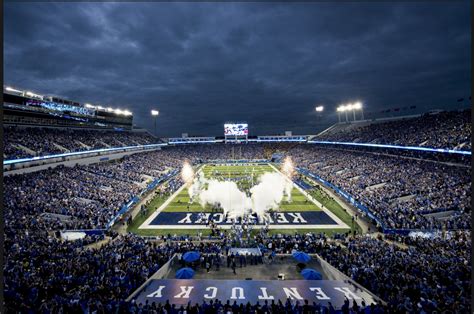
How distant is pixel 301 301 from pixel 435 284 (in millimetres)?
6267

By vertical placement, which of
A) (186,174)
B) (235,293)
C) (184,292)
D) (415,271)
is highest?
(186,174)

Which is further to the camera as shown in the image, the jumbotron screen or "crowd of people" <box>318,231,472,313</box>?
the jumbotron screen

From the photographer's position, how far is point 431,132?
4022cm

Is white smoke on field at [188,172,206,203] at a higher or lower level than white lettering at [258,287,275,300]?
higher

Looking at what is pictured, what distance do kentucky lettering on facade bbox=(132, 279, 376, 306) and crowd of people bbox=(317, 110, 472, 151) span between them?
2685 centimetres

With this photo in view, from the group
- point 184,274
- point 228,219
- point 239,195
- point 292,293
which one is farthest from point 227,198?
point 292,293

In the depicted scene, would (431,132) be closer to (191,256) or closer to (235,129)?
(191,256)

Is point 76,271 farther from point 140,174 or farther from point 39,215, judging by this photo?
point 140,174

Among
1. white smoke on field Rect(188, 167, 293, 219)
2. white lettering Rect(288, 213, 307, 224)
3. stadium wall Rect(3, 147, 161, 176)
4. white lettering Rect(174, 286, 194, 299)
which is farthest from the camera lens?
stadium wall Rect(3, 147, 161, 176)

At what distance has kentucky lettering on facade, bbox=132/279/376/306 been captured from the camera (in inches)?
500

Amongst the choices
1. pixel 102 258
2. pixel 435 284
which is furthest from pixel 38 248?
pixel 435 284

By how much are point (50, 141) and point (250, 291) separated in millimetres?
45283

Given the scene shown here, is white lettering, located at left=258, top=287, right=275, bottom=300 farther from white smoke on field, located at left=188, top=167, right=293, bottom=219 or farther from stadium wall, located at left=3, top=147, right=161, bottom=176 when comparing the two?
stadium wall, located at left=3, top=147, right=161, bottom=176

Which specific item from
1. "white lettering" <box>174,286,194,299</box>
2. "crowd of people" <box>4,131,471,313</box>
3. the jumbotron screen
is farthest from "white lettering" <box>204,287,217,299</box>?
the jumbotron screen
